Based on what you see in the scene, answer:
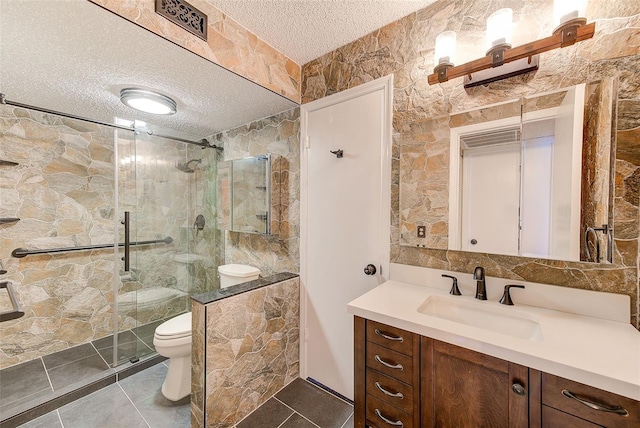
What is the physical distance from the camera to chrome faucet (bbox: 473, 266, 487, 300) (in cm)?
124

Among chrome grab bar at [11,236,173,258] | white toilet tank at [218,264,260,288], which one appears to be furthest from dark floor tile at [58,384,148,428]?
chrome grab bar at [11,236,173,258]

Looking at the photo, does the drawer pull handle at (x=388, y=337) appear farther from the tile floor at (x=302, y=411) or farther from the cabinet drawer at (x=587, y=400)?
the tile floor at (x=302, y=411)

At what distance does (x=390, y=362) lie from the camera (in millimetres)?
1120

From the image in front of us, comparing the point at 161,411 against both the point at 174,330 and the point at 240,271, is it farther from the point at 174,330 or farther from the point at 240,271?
the point at 240,271

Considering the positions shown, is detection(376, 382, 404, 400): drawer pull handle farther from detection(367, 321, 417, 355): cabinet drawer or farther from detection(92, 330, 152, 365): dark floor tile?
detection(92, 330, 152, 365): dark floor tile

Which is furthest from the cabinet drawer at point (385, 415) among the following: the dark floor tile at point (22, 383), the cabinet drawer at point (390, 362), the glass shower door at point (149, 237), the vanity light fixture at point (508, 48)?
the dark floor tile at point (22, 383)

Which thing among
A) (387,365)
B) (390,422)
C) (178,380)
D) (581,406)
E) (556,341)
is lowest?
(178,380)

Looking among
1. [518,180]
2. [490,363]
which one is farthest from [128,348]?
[518,180]

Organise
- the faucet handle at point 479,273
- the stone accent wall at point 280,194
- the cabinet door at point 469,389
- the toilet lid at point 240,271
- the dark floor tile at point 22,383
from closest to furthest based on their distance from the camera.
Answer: the cabinet door at point 469,389 < the faucet handle at point 479,273 < the dark floor tile at point 22,383 < the stone accent wall at point 280,194 < the toilet lid at point 240,271

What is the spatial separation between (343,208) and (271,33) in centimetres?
125

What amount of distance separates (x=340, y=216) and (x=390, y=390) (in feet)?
3.46

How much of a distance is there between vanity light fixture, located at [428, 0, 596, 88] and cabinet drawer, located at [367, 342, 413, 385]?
1.38 metres

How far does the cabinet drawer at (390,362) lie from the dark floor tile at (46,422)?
6.54 feet

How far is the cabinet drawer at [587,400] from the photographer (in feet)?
2.25
